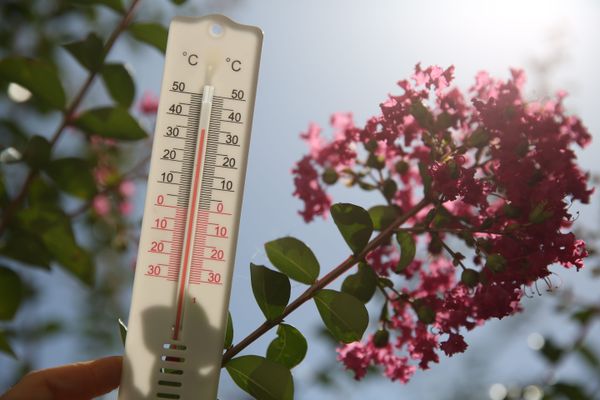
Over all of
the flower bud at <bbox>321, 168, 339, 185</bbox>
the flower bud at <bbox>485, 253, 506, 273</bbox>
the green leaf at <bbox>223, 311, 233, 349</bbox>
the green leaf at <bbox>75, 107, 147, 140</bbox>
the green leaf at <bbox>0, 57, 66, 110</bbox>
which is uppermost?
the green leaf at <bbox>0, 57, 66, 110</bbox>

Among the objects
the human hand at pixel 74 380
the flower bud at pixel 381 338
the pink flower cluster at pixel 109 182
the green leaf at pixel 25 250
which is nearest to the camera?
the human hand at pixel 74 380

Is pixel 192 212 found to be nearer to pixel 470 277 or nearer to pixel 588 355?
pixel 470 277

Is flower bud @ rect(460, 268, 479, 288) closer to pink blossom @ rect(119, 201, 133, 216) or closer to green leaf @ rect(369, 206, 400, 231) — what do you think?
green leaf @ rect(369, 206, 400, 231)

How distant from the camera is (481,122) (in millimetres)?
958

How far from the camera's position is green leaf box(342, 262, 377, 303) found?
0.92 m

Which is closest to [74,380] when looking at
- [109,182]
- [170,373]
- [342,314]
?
[170,373]

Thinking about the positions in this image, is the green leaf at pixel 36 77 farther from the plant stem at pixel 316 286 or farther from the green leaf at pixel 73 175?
the plant stem at pixel 316 286

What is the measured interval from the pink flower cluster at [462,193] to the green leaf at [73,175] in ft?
1.28

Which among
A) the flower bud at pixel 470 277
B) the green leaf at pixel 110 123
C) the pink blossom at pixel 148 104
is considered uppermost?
the pink blossom at pixel 148 104

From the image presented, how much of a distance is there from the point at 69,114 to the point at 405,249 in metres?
0.63

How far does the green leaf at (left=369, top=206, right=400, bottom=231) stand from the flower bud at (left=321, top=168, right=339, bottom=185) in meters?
0.09

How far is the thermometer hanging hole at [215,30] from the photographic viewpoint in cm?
86

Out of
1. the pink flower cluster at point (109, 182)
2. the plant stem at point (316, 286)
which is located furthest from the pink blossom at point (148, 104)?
the plant stem at point (316, 286)

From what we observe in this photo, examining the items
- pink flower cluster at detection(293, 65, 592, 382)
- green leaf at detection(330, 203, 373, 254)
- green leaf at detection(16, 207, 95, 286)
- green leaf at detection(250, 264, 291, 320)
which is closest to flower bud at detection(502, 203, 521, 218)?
pink flower cluster at detection(293, 65, 592, 382)
